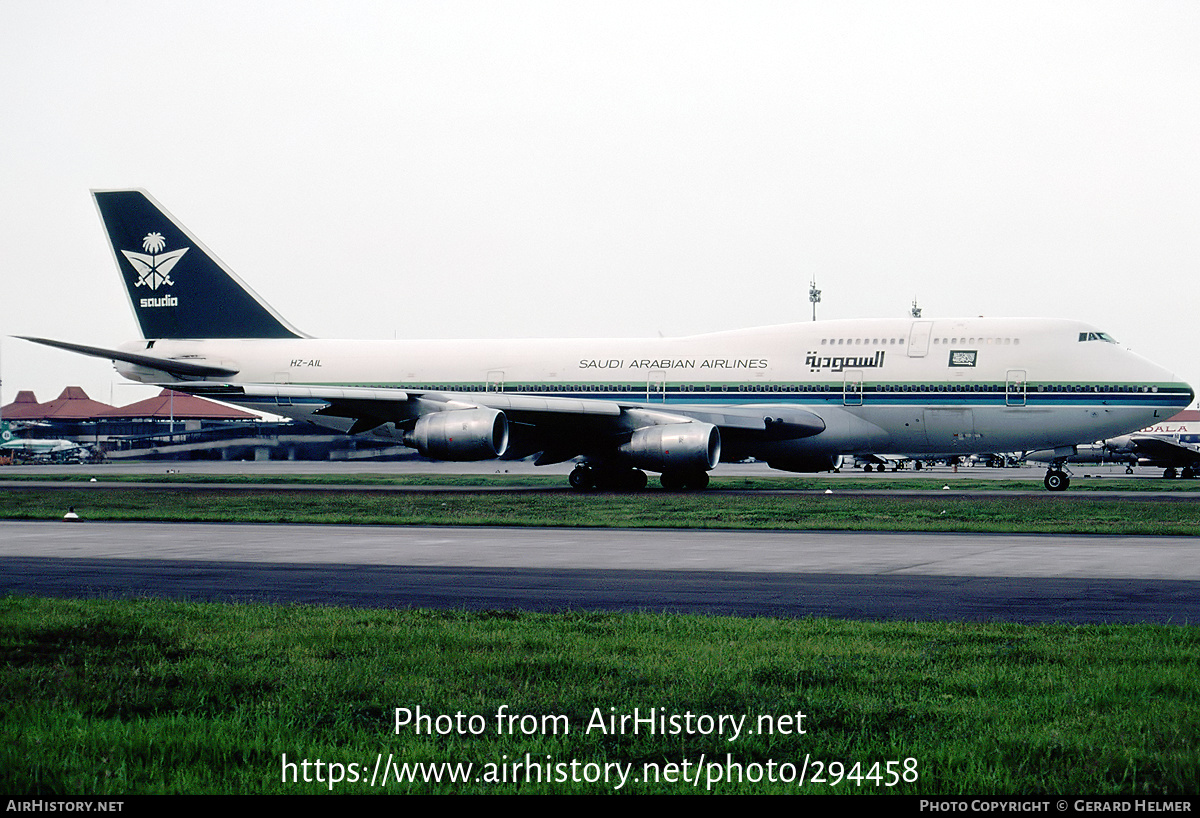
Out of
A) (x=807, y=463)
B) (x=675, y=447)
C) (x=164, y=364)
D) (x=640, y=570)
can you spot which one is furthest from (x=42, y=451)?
(x=640, y=570)

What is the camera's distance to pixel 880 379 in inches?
1339

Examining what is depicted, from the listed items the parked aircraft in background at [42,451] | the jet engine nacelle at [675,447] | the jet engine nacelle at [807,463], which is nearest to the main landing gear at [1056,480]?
the jet engine nacelle at [807,463]

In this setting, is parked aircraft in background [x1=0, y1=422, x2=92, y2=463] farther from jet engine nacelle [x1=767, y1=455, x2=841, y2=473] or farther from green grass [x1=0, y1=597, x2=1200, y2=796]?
green grass [x1=0, y1=597, x2=1200, y2=796]

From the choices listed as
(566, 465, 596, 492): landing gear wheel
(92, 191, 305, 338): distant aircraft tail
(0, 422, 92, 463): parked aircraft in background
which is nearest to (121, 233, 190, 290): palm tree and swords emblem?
(92, 191, 305, 338): distant aircraft tail

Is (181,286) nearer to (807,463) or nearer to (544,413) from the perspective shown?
(544,413)

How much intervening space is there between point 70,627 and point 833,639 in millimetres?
6425

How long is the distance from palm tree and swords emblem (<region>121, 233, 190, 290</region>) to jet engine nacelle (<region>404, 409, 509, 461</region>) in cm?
1401

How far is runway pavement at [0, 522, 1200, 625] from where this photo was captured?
12133mm

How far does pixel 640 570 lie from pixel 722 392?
2062 centimetres

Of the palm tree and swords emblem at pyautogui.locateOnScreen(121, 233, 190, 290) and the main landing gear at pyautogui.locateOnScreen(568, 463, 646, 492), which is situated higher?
the palm tree and swords emblem at pyautogui.locateOnScreen(121, 233, 190, 290)

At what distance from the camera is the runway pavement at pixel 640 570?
12133mm

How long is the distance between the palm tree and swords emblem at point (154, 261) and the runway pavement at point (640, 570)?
20.6 metres

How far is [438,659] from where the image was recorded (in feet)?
28.0

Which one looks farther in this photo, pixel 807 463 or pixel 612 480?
pixel 612 480
